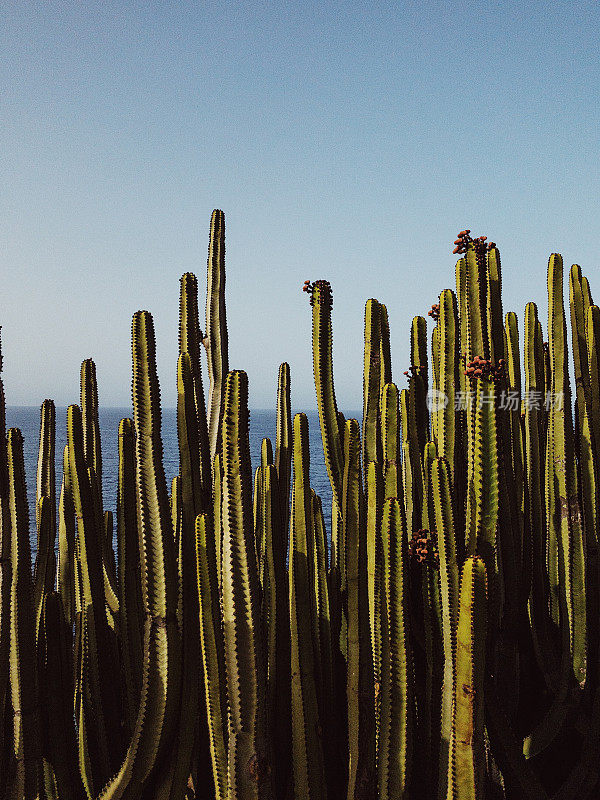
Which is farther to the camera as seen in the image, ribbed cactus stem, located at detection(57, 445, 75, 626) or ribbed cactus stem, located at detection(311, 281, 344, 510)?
ribbed cactus stem, located at detection(57, 445, 75, 626)

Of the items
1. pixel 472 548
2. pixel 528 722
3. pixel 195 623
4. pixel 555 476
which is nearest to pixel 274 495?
pixel 195 623

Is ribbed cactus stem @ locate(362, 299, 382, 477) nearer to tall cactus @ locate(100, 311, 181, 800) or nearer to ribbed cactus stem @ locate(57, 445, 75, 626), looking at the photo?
tall cactus @ locate(100, 311, 181, 800)

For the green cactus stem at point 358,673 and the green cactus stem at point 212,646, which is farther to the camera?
the green cactus stem at point 358,673

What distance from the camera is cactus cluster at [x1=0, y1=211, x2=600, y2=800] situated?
1574 millimetres

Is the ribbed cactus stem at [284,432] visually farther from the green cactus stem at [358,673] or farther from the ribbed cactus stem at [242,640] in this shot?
the ribbed cactus stem at [242,640]

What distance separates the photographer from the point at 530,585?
8.87 ft

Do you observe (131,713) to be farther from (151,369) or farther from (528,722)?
(528,722)

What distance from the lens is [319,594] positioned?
2.15 metres

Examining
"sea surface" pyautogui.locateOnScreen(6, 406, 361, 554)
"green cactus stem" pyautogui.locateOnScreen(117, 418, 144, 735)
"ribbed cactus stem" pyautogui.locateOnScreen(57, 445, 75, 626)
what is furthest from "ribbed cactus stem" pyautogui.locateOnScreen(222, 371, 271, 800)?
"sea surface" pyautogui.locateOnScreen(6, 406, 361, 554)

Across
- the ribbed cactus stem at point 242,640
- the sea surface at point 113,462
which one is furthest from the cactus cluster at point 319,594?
the sea surface at point 113,462

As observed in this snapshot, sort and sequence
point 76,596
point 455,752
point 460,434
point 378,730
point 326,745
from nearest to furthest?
point 455,752 < point 378,730 < point 326,745 < point 460,434 < point 76,596

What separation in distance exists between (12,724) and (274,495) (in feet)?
3.21

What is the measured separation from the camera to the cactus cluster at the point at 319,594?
5.16 ft

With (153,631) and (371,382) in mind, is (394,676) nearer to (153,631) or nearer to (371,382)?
(153,631)
